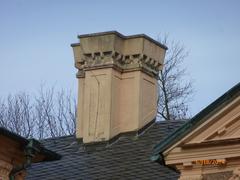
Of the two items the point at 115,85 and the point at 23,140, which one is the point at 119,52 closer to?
the point at 115,85

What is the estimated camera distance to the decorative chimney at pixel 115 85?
68.7 ft

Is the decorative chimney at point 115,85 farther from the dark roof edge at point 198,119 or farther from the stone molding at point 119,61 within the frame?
the dark roof edge at point 198,119

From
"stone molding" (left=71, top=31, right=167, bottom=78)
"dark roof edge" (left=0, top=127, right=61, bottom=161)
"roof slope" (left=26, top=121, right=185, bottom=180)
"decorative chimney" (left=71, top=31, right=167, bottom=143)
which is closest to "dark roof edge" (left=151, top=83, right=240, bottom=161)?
"dark roof edge" (left=0, top=127, right=61, bottom=161)

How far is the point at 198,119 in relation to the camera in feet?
49.2

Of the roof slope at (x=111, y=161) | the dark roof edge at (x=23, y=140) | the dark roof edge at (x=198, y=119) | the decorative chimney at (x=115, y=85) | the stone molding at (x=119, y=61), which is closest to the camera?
the dark roof edge at (x=198, y=119)

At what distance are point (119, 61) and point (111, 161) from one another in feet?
9.68

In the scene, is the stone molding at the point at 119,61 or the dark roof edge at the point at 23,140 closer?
the dark roof edge at the point at 23,140

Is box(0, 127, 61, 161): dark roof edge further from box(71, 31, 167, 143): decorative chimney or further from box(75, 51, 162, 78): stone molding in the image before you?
box(75, 51, 162, 78): stone molding

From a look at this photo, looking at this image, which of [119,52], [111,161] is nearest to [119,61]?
[119,52]

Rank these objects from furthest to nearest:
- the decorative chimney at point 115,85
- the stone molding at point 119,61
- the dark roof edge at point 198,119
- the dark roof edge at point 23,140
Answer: the stone molding at point 119,61
the decorative chimney at point 115,85
the dark roof edge at point 23,140
the dark roof edge at point 198,119

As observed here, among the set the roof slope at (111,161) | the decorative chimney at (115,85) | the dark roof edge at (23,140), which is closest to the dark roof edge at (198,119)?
the dark roof edge at (23,140)

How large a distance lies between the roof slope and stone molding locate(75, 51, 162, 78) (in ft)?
4.50

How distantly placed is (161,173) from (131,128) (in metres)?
2.95

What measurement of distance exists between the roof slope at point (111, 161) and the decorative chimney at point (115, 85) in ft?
1.14
